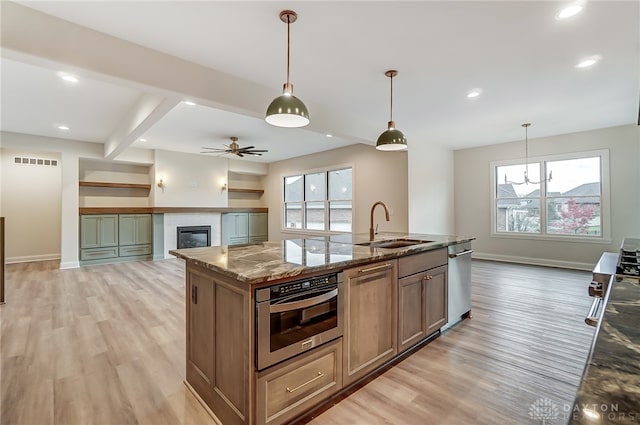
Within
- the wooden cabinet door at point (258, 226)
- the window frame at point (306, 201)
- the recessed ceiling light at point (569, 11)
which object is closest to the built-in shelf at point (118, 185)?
the wooden cabinet door at point (258, 226)

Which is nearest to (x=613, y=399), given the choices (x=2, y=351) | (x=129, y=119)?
(x=2, y=351)

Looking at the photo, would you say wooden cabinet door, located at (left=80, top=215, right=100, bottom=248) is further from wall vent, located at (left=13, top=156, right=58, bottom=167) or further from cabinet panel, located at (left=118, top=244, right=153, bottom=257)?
wall vent, located at (left=13, top=156, right=58, bottom=167)

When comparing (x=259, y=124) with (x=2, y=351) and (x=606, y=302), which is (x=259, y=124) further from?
(x=606, y=302)

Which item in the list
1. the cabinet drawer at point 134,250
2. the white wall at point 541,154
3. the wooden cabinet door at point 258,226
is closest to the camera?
the white wall at point 541,154

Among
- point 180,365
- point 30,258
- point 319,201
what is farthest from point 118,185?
point 180,365

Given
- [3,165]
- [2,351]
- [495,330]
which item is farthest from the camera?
[3,165]

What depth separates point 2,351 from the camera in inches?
104

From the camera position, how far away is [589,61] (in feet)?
10.0

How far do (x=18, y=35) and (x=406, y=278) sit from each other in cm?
348

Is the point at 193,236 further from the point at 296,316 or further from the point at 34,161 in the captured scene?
the point at 296,316

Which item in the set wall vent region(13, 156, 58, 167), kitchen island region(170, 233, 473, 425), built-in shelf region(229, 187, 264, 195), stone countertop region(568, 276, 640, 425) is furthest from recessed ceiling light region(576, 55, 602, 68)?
wall vent region(13, 156, 58, 167)

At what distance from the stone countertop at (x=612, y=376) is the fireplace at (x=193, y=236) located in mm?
8283

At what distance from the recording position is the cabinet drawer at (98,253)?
22.2 feet

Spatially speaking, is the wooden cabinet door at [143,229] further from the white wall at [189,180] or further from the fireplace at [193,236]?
the fireplace at [193,236]
